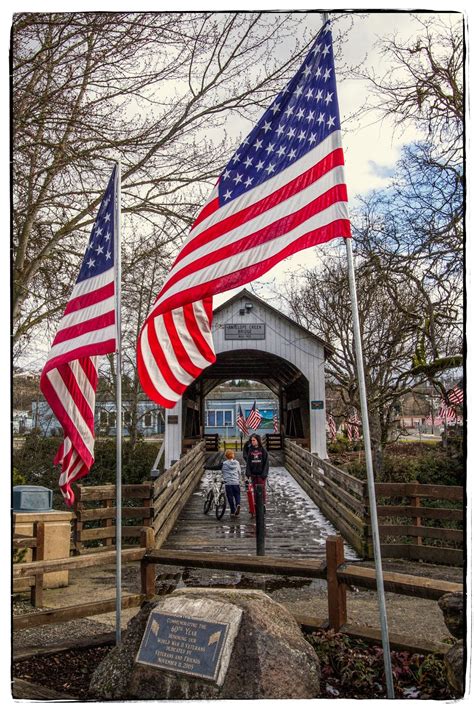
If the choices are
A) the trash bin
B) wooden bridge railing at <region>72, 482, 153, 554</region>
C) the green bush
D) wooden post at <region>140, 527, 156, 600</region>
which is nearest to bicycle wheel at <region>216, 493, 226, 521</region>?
wooden bridge railing at <region>72, 482, 153, 554</region>

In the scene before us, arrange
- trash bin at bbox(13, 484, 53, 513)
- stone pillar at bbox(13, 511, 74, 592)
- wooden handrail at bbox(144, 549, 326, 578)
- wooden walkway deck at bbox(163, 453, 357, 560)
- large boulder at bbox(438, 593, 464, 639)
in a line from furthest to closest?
wooden walkway deck at bbox(163, 453, 357, 560), trash bin at bbox(13, 484, 53, 513), stone pillar at bbox(13, 511, 74, 592), wooden handrail at bbox(144, 549, 326, 578), large boulder at bbox(438, 593, 464, 639)

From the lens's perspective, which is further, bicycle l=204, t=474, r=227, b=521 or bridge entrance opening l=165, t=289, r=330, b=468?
bridge entrance opening l=165, t=289, r=330, b=468

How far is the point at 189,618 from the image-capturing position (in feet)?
12.1

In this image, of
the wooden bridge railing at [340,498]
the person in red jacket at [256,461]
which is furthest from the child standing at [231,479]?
the wooden bridge railing at [340,498]

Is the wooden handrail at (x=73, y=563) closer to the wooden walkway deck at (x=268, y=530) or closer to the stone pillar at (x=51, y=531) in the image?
the stone pillar at (x=51, y=531)

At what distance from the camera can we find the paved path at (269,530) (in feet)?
32.1

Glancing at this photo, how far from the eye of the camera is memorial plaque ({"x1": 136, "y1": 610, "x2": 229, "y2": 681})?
11.4ft

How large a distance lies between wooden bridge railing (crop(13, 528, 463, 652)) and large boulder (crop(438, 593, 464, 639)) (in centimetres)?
12

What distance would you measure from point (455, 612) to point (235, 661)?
4.35ft

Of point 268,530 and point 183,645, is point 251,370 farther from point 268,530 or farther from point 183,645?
point 183,645

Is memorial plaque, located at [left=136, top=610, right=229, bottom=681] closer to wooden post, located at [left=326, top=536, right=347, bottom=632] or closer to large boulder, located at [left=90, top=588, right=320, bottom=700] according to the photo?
large boulder, located at [left=90, top=588, right=320, bottom=700]

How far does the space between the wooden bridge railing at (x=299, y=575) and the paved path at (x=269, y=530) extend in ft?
14.3

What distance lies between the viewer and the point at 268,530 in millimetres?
11242
